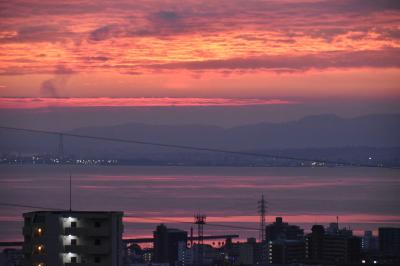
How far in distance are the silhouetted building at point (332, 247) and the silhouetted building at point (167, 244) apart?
3.07m

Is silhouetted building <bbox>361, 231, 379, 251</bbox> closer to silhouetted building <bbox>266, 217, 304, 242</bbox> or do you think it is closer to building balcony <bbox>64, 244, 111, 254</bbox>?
silhouetted building <bbox>266, 217, 304, 242</bbox>

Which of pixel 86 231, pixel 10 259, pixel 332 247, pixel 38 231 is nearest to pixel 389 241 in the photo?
pixel 332 247

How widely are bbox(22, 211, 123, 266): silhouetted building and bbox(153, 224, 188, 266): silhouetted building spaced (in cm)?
1295

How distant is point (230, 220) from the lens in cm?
3300

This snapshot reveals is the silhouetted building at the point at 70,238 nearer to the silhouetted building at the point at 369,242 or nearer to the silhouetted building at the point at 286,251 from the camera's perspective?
the silhouetted building at the point at 286,251

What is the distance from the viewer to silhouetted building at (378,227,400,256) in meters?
22.4

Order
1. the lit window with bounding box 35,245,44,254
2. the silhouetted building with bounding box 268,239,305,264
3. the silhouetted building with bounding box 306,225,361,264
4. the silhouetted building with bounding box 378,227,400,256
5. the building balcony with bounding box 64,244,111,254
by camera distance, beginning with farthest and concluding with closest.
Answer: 1. the silhouetted building with bounding box 378,227,400,256
2. the silhouetted building with bounding box 268,239,305,264
3. the silhouetted building with bounding box 306,225,361,264
4. the building balcony with bounding box 64,244,111,254
5. the lit window with bounding box 35,245,44,254

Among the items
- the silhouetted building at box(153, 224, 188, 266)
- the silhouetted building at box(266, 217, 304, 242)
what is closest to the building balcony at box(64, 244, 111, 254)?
the silhouetted building at box(153, 224, 188, 266)

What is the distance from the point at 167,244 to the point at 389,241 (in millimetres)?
4878

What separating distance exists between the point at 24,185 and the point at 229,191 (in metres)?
8.37

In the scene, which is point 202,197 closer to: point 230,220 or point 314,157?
point 230,220

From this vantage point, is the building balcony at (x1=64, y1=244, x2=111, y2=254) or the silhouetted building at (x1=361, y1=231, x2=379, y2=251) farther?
the silhouetted building at (x1=361, y1=231, x2=379, y2=251)

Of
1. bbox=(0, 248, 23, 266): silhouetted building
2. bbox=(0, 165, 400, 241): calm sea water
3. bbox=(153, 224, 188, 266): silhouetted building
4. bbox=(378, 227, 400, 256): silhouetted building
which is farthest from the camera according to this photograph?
bbox=(0, 165, 400, 241): calm sea water

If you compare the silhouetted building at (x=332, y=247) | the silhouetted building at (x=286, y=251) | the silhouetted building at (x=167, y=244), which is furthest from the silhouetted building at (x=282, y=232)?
the silhouetted building at (x=332, y=247)
